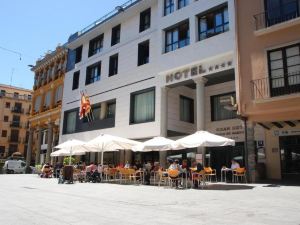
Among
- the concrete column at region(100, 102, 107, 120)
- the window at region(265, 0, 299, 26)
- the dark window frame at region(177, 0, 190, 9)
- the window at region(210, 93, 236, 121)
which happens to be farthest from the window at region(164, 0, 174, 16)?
the concrete column at region(100, 102, 107, 120)

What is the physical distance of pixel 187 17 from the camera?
873 inches

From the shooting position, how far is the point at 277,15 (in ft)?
56.2

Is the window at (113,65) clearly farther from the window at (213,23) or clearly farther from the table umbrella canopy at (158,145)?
the table umbrella canopy at (158,145)

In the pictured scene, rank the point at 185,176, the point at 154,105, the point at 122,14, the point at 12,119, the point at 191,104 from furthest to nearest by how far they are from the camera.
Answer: the point at 12,119 < the point at 122,14 < the point at 191,104 < the point at 154,105 < the point at 185,176

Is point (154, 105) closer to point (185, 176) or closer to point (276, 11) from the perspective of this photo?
point (185, 176)

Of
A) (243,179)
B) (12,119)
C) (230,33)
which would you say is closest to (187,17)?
(230,33)

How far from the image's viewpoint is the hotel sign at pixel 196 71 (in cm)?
1981

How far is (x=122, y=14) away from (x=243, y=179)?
18.0m

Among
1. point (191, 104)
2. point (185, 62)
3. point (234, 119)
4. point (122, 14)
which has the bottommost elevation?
point (234, 119)

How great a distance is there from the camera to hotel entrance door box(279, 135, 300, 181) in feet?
63.5

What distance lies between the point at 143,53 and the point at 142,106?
15.9ft

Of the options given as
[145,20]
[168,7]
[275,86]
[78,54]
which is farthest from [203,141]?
[78,54]

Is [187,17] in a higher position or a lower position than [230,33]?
higher

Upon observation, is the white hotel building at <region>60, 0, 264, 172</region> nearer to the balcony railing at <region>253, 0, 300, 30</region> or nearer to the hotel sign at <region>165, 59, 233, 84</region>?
the hotel sign at <region>165, 59, 233, 84</region>
